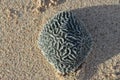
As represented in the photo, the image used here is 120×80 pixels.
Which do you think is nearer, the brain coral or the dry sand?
the brain coral

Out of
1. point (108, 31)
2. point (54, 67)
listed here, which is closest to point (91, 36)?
point (108, 31)

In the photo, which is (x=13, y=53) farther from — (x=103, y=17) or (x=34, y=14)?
(x=103, y=17)

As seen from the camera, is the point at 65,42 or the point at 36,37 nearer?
the point at 65,42

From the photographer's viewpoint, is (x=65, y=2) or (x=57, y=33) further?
(x=65, y=2)

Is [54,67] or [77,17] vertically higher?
[77,17]
